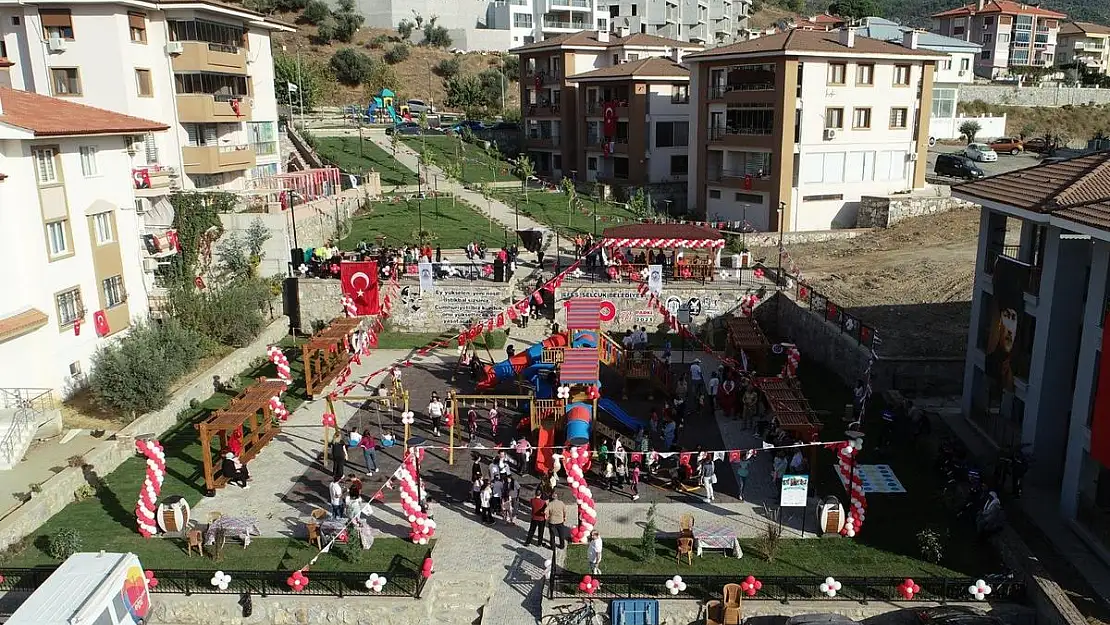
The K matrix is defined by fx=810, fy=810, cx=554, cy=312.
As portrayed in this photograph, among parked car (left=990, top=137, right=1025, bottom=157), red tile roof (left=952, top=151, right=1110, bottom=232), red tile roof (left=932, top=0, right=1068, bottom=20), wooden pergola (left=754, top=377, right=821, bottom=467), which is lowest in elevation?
wooden pergola (left=754, top=377, right=821, bottom=467)

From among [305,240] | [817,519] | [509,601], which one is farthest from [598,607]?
[305,240]

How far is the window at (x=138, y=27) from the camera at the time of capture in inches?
1564

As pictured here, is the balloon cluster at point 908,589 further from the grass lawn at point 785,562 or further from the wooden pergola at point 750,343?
the wooden pergola at point 750,343

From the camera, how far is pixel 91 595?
49.1 feet

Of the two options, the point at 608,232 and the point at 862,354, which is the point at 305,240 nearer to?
the point at 608,232

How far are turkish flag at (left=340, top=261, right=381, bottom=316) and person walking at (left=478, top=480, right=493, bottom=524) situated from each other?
54.1 feet

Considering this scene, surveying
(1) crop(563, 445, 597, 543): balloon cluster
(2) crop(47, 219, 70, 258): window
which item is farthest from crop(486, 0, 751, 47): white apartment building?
(1) crop(563, 445, 597, 543): balloon cluster

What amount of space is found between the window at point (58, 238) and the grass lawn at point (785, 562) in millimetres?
20074

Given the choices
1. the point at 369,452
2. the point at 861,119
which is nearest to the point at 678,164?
the point at 861,119

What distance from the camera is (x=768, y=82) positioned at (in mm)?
48000

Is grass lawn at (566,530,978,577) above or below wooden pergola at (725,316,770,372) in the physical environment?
below

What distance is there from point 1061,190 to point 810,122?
2900 centimetres

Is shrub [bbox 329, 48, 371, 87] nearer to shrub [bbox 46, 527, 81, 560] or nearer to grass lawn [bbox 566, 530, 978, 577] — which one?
shrub [bbox 46, 527, 81, 560]

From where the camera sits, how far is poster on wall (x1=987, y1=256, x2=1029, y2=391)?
21.2 metres
